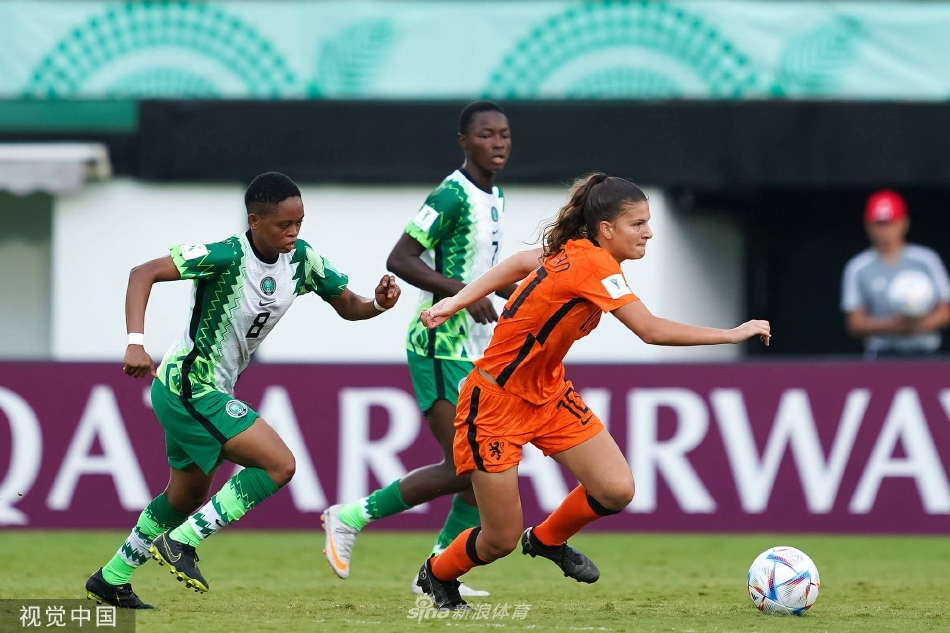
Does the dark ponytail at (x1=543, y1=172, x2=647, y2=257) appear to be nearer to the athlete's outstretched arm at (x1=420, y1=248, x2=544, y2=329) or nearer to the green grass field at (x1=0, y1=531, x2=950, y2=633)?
the athlete's outstretched arm at (x1=420, y1=248, x2=544, y2=329)

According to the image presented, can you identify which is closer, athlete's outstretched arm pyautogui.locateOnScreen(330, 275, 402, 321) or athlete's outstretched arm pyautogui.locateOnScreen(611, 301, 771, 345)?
athlete's outstretched arm pyautogui.locateOnScreen(611, 301, 771, 345)

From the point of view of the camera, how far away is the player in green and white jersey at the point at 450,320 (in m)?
7.49

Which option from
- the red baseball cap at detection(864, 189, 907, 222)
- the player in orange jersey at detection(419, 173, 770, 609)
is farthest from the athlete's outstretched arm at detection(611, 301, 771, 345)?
the red baseball cap at detection(864, 189, 907, 222)

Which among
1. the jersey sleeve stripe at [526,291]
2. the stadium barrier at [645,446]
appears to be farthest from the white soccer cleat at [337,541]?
the stadium barrier at [645,446]

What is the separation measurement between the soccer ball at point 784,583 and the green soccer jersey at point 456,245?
1872 millimetres

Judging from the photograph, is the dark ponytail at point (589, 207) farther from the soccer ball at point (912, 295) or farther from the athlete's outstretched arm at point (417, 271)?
the soccer ball at point (912, 295)

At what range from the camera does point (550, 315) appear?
20.4 feet

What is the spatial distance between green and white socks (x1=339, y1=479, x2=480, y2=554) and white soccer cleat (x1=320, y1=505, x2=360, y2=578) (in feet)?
0.10

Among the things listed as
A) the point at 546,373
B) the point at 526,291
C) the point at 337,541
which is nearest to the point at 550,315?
the point at 526,291

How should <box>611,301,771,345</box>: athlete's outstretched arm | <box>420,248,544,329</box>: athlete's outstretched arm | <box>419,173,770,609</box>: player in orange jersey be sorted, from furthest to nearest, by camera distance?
<box>420,248,544,329</box>: athlete's outstretched arm, <box>419,173,770,609</box>: player in orange jersey, <box>611,301,771,345</box>: athlete's outstretched arm

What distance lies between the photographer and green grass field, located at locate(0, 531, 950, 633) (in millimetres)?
6375

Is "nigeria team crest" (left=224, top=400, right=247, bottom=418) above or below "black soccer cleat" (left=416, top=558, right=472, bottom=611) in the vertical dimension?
above

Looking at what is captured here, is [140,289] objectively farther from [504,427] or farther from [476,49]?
[476,49]

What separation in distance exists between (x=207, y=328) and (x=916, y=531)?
5.71m
